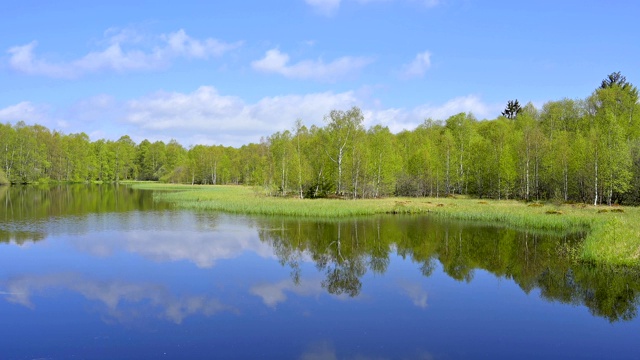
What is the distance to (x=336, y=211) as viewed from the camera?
45.5 m

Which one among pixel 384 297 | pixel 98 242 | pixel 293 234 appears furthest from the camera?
pixel 293 234

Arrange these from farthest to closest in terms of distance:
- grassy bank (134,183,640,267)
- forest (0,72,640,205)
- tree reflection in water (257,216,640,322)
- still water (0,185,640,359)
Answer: forest (0,72,640,205)
grassy bank (134,183,640,267)
tree reflection in water (257,216,640,322)
still water (0,185,640,359)

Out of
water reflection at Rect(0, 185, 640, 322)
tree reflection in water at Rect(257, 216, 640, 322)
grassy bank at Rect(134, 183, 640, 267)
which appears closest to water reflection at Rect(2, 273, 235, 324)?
water reflection at Rect(0, 185, 640, 322)

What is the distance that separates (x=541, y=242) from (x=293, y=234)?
56.1 feet

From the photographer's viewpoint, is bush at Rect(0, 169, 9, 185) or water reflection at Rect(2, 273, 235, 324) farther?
bush at Rect(0, 169, 9, 185)

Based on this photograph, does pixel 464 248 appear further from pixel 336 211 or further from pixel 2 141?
pixel 2 141

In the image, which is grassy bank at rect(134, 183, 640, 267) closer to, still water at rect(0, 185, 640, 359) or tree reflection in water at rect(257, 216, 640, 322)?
tree reflection in water at rect(257, 216, 640, 322)

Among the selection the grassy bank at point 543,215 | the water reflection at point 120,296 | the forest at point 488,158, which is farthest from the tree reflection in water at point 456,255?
the forest at point 488,158

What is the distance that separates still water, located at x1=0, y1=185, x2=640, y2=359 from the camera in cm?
1278

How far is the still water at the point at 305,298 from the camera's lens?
41.9ft

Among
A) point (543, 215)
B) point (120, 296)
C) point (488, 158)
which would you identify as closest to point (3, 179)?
point (488, 158)

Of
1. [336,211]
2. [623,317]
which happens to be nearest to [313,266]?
[623,317]

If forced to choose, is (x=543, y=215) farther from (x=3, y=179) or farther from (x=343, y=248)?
(x=3, y=179)

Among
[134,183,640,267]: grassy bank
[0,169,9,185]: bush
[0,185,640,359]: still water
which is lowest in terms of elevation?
[0,185,640,359]: still water
